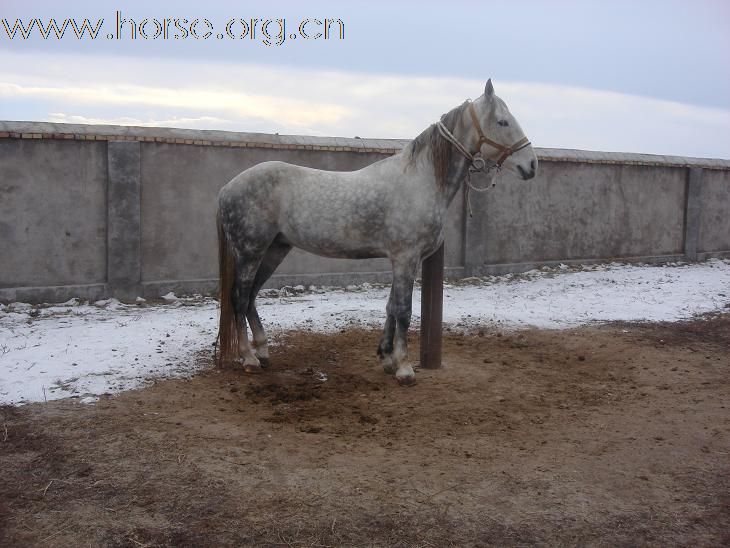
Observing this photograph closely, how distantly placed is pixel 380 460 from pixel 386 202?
7.26 feet

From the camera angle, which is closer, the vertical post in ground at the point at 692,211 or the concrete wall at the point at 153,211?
the concrete wall at the point at 153,211

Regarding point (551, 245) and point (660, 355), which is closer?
point (660, 355)

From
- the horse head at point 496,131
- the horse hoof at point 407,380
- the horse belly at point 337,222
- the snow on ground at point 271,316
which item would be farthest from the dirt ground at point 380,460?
the horse head at point 496,131

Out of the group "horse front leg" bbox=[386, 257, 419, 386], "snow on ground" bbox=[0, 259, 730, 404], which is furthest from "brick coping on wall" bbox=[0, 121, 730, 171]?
"horse front leg" bbox=[386, 257, 419, 386]

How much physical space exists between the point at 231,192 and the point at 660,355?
4428mm

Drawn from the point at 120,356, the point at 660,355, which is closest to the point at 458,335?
the point at 660,355

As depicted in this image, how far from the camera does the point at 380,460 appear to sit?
405 centimetres

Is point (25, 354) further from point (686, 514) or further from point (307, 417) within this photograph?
point (686, 514)

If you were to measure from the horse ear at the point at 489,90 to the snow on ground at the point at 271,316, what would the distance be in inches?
127

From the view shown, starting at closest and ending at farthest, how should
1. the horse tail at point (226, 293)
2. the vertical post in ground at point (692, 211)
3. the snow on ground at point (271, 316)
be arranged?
the snow on ground at point (271, 316), the horse tail at point (226, 293), the vertical post in ground at point (692, 211)

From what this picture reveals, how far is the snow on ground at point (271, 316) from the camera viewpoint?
5711mm

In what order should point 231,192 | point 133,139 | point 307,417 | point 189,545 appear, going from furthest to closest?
point 133,139 → point 231,192 → point 307,417 → point 189,545

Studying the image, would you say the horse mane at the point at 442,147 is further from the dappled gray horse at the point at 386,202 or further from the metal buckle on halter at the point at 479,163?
the metal buckle on halter at the point at 479,163

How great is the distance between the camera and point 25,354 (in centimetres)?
609
